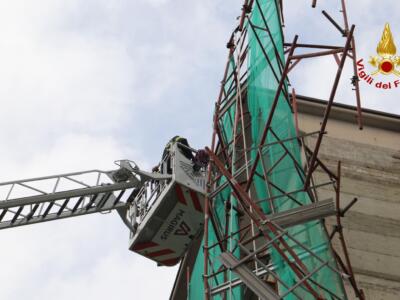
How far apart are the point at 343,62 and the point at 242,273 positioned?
11.2 feet

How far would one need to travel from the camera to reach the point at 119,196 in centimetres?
1905

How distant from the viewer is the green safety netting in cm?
1016

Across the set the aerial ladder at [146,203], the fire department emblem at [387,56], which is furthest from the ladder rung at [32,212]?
the fire department emblem at [387,56]

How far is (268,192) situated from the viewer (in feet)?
37.3

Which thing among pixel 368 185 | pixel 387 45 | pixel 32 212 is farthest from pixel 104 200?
pixel 387 45

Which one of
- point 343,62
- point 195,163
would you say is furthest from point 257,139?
point 195,163

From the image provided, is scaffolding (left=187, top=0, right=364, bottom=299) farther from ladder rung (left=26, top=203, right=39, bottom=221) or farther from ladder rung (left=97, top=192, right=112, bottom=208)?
ladder rung (left=26, top=203, right=39, bottom=221)

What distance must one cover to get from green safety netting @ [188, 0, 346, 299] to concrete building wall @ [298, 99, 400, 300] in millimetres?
2499

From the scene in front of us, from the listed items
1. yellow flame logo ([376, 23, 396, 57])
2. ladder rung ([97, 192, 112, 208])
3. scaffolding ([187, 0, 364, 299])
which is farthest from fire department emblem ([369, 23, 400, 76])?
ladder rung ([97, 192, 112, 208])

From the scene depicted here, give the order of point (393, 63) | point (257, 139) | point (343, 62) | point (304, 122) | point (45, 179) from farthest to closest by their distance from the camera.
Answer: point (45, 179) → point (393, 63) → point (304, 122) → point (257, 139) → point (343, 62)

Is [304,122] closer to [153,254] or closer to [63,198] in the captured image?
[153,254]

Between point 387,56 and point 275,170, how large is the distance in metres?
7.24

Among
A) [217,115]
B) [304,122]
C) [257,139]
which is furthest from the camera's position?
[304,122]

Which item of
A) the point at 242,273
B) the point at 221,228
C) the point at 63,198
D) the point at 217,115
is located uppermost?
the point at 63,198
